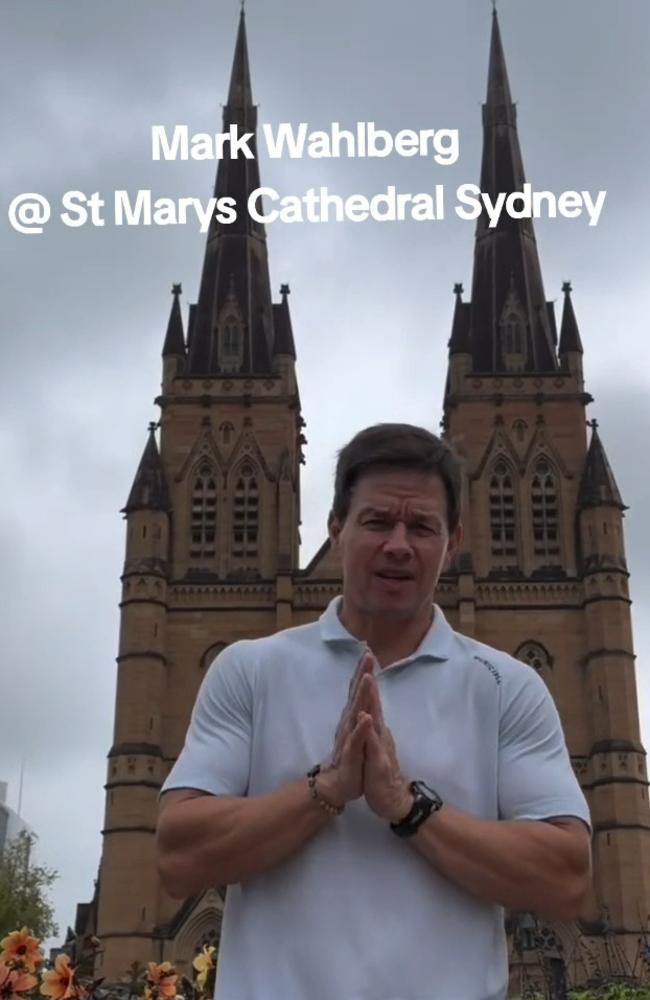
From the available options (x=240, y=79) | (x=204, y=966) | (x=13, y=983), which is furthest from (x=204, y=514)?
(x=13, y=983)

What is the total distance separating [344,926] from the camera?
7.73 ft

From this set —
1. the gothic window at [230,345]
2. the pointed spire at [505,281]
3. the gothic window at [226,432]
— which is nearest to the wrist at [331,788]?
the gothic window at [226,432]

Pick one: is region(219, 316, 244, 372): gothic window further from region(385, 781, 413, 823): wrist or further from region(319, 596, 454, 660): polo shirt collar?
region(385, 781, 413, 823): wrist

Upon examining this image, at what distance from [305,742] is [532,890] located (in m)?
0.48

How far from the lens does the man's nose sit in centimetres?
261

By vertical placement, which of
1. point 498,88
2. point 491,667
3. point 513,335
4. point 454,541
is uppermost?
point 498,88

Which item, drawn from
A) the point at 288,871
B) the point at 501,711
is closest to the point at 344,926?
the point at 288,871

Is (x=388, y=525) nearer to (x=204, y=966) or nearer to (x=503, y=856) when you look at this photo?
(x=503, y=856)

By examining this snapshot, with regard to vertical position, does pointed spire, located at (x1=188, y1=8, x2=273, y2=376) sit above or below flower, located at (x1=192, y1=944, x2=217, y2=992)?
above

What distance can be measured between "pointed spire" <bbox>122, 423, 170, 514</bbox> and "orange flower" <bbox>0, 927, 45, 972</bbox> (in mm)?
36844

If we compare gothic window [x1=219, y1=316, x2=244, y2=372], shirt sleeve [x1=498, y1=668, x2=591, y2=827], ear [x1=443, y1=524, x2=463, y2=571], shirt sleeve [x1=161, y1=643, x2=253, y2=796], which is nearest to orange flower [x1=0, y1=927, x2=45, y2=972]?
shirt sleeve [x1=161, y1=643, x2=253, y2=796]

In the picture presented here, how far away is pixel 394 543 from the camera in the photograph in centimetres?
261

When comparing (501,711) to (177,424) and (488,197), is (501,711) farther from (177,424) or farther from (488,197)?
(488,197)

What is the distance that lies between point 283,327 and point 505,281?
7.71 metres
